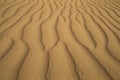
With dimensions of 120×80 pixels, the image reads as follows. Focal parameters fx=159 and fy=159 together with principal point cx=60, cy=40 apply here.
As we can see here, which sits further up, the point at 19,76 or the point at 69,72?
the point at 19,76

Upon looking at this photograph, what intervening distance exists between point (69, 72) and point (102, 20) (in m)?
1.64

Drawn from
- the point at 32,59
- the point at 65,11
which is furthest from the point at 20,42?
the point at 65,11

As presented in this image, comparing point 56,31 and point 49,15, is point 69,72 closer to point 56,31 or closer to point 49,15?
point 56,31

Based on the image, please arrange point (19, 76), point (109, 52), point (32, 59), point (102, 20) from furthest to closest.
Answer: point (102, 20), point (109, 52), point (32, 59), point (19, 76)

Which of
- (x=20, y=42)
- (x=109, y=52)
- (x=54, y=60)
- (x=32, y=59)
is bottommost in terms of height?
(x=109, y=52)

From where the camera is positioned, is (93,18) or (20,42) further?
(93,18)

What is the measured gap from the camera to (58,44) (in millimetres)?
2006

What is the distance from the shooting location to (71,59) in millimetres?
1757

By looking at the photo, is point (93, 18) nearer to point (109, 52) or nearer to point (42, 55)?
point (109, 52)

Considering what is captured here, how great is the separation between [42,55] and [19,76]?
384 mm

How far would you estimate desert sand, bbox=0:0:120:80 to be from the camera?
5.19 ft

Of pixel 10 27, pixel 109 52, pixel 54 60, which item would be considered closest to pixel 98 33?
pixel 109 52

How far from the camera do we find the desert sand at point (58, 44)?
1.58 meters

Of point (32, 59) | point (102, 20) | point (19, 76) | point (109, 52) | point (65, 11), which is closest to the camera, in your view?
point (19, 76)
